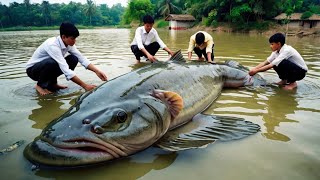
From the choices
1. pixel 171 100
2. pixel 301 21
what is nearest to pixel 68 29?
pixel 171 100

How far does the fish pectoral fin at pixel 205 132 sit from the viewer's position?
2622 millimetres

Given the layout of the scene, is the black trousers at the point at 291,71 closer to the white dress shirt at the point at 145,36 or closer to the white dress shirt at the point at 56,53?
the white dress shirt at the point at 145,36

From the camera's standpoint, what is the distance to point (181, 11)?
58.8 m

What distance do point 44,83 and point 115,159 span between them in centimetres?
279

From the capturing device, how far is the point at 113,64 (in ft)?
24.4

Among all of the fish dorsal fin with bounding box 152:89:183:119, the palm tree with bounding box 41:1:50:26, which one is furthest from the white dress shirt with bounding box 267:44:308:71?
the palm tree with bounding box 41:1:50:26

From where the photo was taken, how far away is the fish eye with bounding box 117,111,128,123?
7.82 feet

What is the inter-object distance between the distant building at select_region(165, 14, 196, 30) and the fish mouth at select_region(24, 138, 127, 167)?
44590 mm

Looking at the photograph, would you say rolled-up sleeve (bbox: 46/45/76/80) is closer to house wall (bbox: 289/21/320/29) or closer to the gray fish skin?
the gray fish skin

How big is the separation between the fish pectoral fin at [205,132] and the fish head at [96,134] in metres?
0.21

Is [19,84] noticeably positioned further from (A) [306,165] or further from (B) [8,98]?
(A) [306,165]

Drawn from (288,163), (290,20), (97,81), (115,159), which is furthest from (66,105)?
(290,20)

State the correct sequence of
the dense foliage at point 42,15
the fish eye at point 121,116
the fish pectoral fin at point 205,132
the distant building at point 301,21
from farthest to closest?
the dense foliage at point 42,15 < the distant building at point 301,21 < the fish pectoral fin at point 205,132 < the fish eye at point 121,116

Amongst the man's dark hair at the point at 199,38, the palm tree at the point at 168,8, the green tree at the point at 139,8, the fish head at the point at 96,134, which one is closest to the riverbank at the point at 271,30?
the man's dark hair at the point at 199,38
